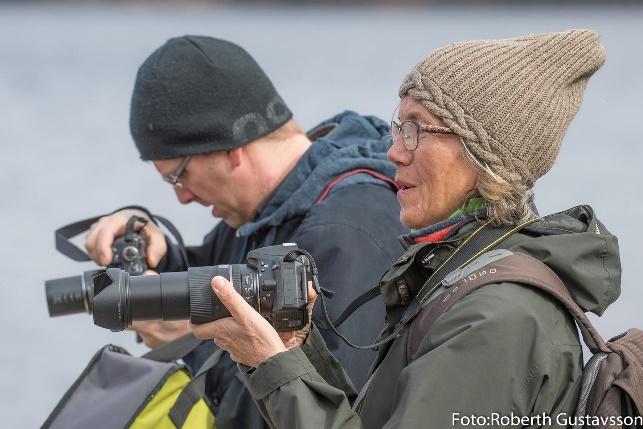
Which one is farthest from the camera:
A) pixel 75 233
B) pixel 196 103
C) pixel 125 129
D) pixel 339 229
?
pixel 125 129

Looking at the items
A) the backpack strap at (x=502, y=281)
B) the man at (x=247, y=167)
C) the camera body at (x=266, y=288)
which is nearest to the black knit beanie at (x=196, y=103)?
the man at (x=247, y=167)

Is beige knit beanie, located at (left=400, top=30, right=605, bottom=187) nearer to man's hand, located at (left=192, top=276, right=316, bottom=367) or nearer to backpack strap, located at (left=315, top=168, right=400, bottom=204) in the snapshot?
man's hand, located at (left=192, top=276, right=316, bottom=367)

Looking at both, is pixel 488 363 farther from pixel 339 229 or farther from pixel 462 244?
pixel 339 229

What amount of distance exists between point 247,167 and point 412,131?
1.10m

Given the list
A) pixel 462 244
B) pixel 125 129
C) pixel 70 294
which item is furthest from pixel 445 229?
pixel 125 129

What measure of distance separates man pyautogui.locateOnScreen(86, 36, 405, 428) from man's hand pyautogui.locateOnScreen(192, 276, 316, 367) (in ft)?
2.10

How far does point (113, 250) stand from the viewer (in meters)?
3.69

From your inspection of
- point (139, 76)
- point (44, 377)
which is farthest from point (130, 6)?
point (139, 76)

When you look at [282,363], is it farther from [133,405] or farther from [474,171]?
[133,405]

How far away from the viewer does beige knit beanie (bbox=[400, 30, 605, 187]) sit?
251cm

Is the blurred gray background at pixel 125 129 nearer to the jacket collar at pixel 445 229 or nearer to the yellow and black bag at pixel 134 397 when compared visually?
the yellow and black bag at pixel 134 397

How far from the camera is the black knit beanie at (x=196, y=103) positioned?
3559 mm

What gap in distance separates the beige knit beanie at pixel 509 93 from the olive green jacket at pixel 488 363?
0.49 ft

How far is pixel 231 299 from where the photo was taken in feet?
8.27
